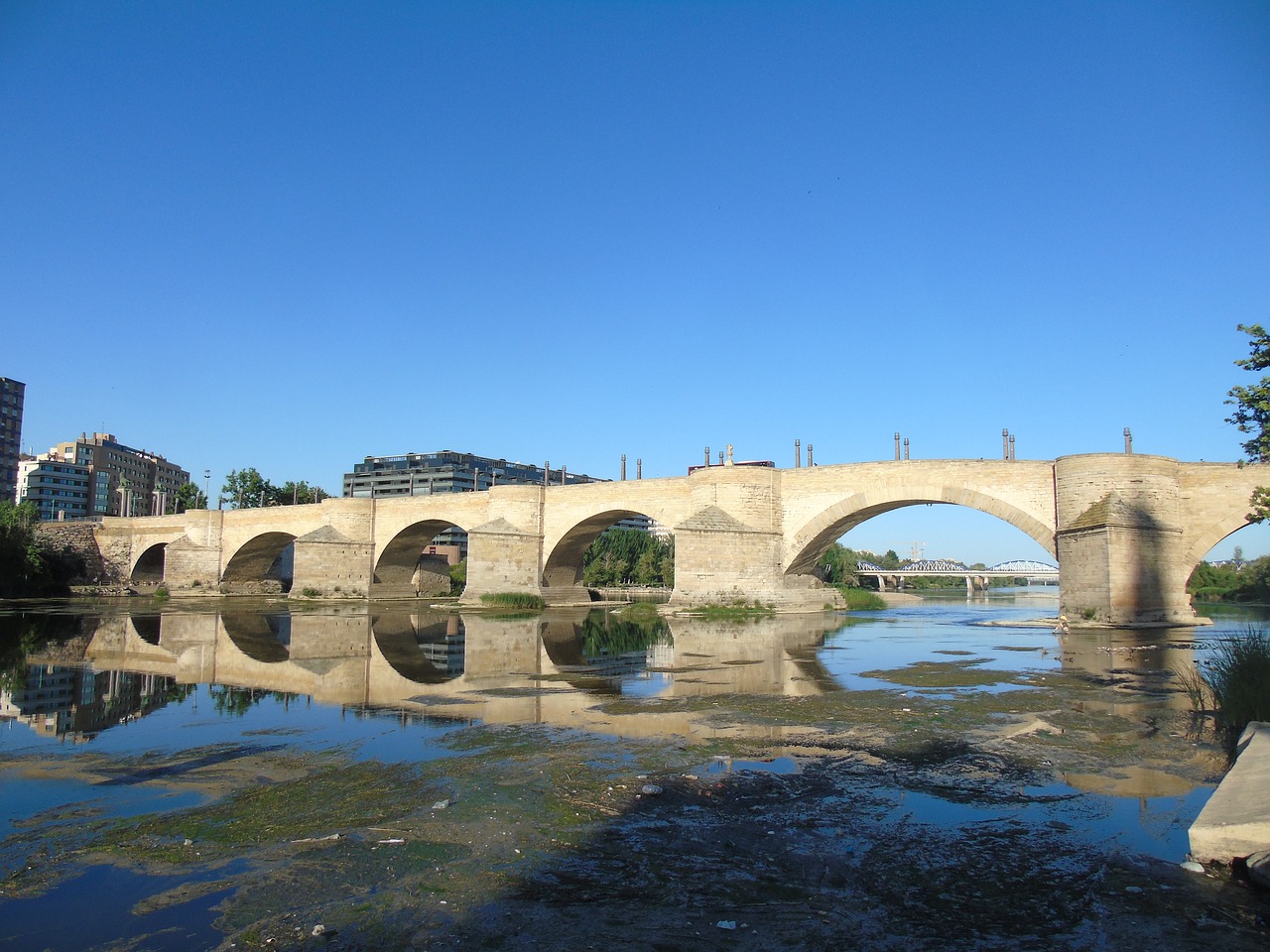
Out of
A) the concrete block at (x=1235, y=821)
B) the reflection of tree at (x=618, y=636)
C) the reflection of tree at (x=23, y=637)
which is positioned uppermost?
the concrete block at (x=1235, y=821)

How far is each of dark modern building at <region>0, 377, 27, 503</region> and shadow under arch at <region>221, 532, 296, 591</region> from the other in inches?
2191

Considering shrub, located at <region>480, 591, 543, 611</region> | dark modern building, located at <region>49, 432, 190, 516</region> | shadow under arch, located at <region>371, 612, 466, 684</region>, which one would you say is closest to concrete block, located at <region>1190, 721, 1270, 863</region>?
shadow under arch, located at <region>371, 612, 466, 684</region>

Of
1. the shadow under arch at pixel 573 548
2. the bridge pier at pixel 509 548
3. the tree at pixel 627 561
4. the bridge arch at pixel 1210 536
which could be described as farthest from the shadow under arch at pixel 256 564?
the bridge arch at pixel 1210 536

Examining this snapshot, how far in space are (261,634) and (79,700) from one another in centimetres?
1075

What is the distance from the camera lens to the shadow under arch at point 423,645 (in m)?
12.7

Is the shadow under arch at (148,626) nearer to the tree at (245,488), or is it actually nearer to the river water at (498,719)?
the river water at (498,719)

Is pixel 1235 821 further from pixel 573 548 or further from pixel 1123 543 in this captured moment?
pixel 573 548

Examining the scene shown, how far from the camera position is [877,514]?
28.8 m

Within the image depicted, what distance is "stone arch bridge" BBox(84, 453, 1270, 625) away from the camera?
69.6 ft

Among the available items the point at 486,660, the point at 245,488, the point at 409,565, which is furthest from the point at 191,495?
the point at 486,660

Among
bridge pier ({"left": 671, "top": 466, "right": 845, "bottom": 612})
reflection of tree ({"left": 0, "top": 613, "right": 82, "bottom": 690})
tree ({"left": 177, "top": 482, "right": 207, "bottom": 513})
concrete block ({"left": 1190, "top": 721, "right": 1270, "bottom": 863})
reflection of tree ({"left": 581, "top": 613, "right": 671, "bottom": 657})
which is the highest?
tree ({"left": 177, "top": 482, "right": 207, "bottom": 513})

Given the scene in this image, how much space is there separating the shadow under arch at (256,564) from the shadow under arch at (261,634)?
18742 millimetres

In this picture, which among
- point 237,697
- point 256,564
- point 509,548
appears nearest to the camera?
point 237,697

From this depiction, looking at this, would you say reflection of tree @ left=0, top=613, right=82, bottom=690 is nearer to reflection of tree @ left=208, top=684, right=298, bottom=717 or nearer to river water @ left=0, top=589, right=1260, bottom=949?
river water @ left=0, top=589, right=1260, bottom=949
